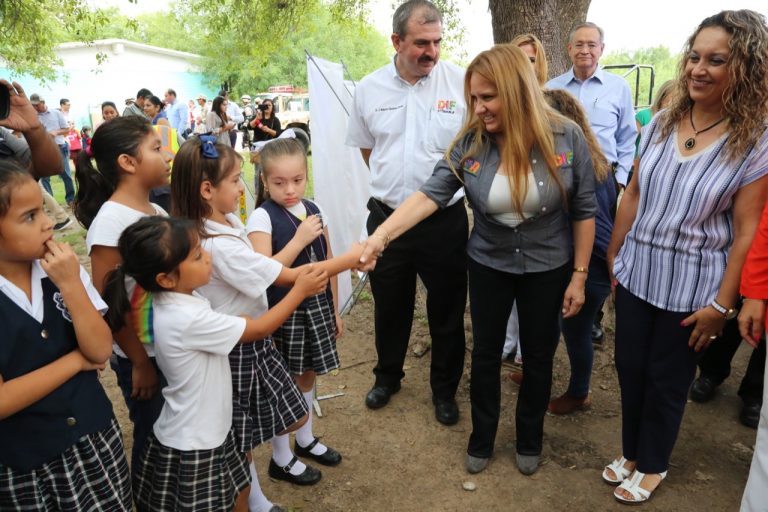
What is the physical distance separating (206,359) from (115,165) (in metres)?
0.82

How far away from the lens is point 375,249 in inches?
97.6

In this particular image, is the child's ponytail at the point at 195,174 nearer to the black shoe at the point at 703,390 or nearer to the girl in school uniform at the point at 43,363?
the girl in school uniform at the point at 43,363

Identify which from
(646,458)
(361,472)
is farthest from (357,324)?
(646,458)

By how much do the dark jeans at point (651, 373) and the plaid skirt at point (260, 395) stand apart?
1.46m

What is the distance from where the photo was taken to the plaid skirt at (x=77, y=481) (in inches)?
61.7

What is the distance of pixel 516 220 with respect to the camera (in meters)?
2.37

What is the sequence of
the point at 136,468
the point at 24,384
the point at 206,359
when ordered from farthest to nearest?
the point at 136,468 < the point at 206,359 < the point at 24,384

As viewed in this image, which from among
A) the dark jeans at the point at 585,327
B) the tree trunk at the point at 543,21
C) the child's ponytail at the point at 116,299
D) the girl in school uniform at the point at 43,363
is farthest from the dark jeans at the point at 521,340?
the tree trunk at the point at 543,21

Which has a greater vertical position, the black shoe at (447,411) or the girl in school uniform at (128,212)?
the girl in school uniform at (128,212)

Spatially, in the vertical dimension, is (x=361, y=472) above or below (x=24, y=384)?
below

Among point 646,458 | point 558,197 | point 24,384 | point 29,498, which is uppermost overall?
point 558,197

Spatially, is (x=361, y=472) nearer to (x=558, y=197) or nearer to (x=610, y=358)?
(x=558, y=197)

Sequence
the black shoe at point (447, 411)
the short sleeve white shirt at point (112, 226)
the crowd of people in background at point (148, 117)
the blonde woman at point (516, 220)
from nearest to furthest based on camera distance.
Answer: the short sleeve white shirt at point (112, 226) → the blonde woman at point (516, 220) → the black shoe at point (447, 411) → the crowd of people in background at point (148, 117)

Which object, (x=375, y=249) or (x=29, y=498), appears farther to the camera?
(x=375, y=249)
